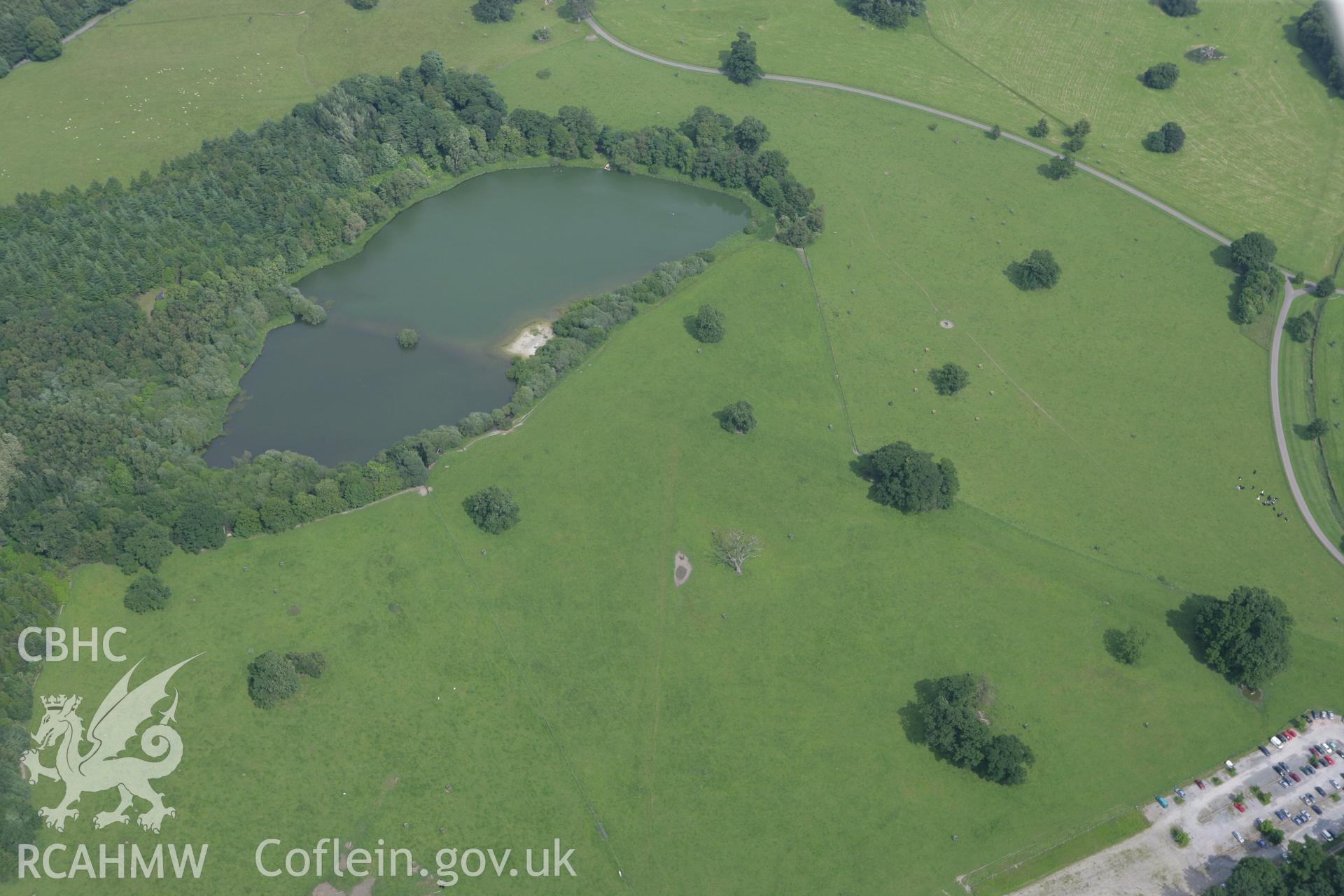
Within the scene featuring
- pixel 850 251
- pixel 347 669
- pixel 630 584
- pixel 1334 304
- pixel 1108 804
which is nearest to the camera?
pixel 1108 804

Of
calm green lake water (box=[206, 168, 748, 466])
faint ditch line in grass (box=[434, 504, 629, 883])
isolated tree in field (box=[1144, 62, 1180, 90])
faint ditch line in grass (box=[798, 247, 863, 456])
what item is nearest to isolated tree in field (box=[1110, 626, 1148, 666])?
faint ditch line in grass (box=[798, 247, 863, 456])

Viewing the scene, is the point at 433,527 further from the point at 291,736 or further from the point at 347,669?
the point at 291,736

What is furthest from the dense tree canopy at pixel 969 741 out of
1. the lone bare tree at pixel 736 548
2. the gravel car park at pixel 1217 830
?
the lone bare tree at pixel 736 548

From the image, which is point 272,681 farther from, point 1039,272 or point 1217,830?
point 1039,272

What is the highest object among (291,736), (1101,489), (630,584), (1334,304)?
(1334,304)

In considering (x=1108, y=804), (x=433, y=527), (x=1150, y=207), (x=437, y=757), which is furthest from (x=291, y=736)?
(x=1150, y=207)
